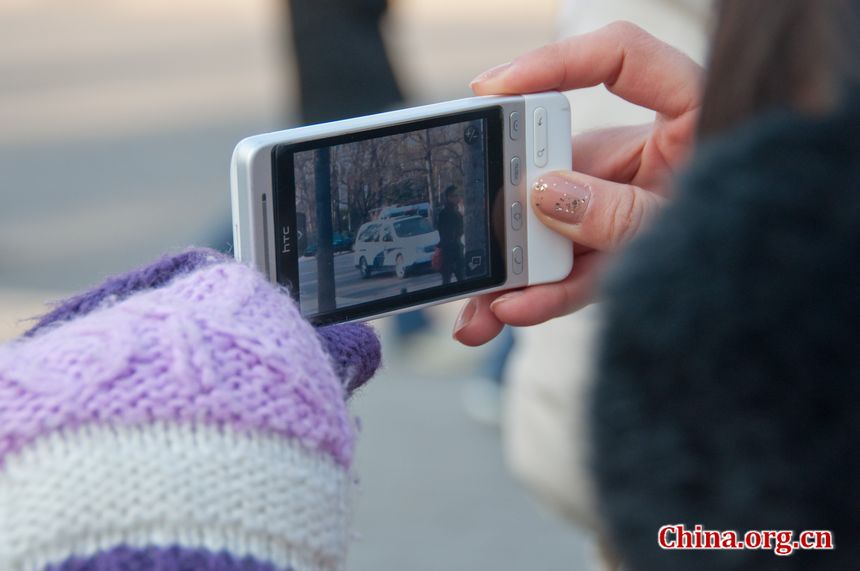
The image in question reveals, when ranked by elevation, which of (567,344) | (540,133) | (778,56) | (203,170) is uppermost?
(778,56)

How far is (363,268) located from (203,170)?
13.5ft

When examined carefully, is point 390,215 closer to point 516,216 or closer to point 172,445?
point 516,216

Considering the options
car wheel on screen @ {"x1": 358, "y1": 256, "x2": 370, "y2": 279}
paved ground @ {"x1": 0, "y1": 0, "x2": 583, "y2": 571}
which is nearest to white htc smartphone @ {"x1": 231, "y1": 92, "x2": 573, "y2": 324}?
car wheel on screen @ {"x1": 358, "y1": 256, "x2": 370, "y2": 279}

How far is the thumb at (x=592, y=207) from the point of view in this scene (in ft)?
4.43

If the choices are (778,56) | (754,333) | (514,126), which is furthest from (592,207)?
(754,333)

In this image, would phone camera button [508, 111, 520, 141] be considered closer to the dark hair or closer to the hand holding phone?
the hand holding phone

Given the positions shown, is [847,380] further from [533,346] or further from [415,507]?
[415,507]

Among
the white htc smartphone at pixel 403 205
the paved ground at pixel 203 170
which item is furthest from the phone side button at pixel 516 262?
the paved ground at pixel 203 170

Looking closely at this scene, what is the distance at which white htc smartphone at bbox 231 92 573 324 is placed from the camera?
122 cm

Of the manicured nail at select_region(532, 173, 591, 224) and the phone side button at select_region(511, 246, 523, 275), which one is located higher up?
the manicured nail at select_region(532, 173, 591, 224)

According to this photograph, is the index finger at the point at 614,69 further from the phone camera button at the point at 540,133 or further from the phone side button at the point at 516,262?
the phone side button at the point at 516,262

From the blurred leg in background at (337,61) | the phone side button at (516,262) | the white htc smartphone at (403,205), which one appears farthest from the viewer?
the blurred leg in background at (337,61)

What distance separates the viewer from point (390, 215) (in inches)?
51.8

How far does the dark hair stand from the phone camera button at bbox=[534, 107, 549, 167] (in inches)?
28.0
